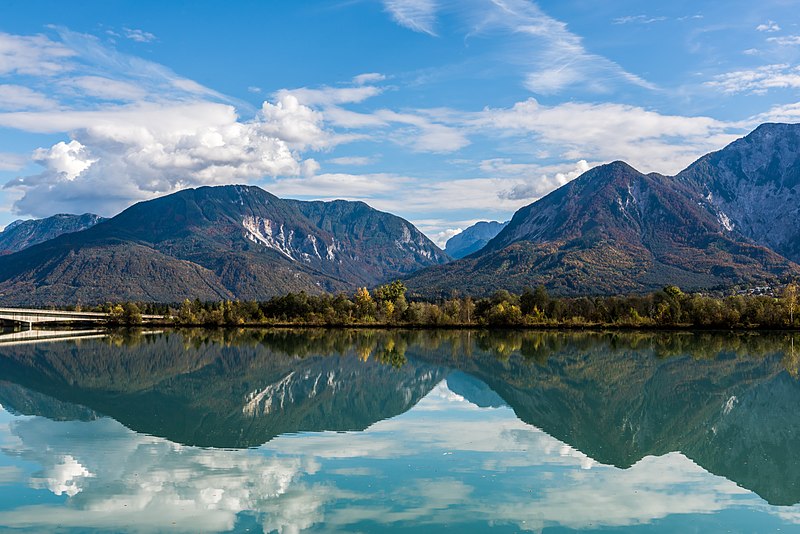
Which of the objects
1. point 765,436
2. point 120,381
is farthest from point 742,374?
point 120,381

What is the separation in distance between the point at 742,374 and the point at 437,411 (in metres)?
25.6

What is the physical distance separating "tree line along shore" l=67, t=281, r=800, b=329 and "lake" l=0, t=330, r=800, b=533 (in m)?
48.4

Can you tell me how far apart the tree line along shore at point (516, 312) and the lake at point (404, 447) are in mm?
48409

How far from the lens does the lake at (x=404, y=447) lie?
16594 mm

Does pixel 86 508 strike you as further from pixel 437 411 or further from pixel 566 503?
pixel 437 411

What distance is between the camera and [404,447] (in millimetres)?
24578

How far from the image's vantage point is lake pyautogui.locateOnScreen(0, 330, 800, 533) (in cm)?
1659

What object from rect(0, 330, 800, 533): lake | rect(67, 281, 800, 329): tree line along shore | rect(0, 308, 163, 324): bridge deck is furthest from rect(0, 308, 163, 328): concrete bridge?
rect(0, 330, 800, 533): lake

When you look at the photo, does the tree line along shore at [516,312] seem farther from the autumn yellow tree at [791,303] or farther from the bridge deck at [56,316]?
the bridge deck at [56,316]

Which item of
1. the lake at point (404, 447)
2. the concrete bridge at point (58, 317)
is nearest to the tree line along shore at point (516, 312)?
the concrete bridge at point (58, 317)

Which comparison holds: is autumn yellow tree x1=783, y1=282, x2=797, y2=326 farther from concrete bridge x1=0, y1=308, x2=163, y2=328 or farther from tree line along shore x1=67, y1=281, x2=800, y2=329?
concrete bridge x1=0, y1=308, x2=163, y2=328

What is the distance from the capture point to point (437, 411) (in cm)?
3366

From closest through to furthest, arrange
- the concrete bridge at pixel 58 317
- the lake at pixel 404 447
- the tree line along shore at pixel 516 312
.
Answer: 1. the lake at pixel 404 447
2. the tree line along shore at pixel 516 312
3. the concrete bridge at pixel 58 317

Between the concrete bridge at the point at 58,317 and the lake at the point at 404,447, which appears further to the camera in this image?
the concrete bridge at the point at 58,317
